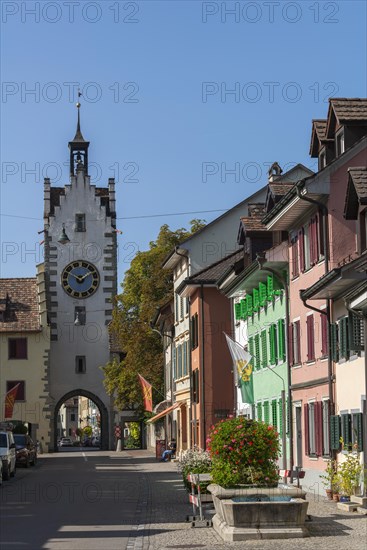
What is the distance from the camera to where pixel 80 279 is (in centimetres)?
8888

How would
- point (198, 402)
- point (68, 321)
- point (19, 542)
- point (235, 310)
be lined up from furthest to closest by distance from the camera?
point (68, 321) < point (198, 402) < point (235, 310) < point (19, 542)

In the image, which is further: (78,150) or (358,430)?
(78,150)

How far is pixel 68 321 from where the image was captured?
87.8 meters

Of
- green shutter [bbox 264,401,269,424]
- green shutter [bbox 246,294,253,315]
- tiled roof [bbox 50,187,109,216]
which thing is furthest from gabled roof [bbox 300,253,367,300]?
tiled roof [bbox 50,187,109,216]

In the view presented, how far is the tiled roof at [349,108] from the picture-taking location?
28938 mm

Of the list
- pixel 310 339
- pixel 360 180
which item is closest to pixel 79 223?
pixel 310 339

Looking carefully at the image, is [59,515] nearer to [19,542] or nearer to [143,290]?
[19,542]

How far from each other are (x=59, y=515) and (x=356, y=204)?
995 centimetres

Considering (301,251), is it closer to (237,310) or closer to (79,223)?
(237,310)

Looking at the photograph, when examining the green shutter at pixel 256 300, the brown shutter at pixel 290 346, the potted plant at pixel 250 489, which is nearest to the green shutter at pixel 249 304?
the green shutter at pixel 256 300

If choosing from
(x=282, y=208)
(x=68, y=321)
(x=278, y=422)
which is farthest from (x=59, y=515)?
(x=68, y=321)

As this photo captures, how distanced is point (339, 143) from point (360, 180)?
13.1ft

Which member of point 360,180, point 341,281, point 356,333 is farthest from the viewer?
point 360,180

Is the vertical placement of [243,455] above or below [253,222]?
below
